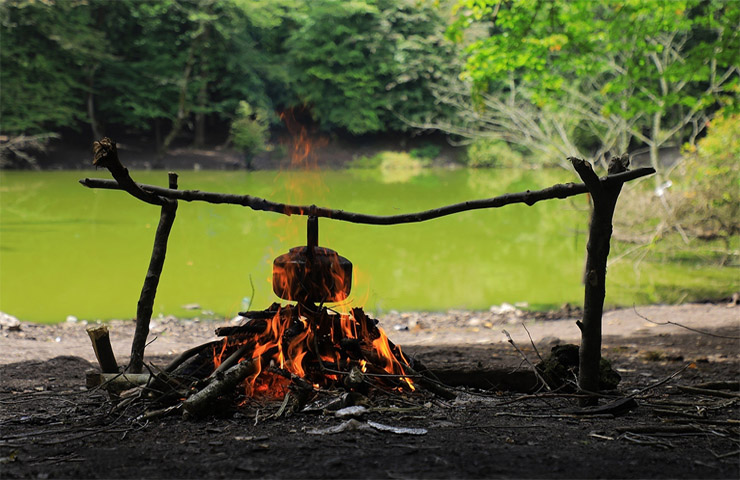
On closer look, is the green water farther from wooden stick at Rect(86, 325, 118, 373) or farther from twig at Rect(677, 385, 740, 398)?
twig at Rect(677, 385, 740, 398)

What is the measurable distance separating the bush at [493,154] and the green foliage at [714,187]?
25.6 metres

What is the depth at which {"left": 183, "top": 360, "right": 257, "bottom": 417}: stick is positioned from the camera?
10.8 feet

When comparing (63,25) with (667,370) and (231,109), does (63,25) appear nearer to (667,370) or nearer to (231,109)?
(231,109)

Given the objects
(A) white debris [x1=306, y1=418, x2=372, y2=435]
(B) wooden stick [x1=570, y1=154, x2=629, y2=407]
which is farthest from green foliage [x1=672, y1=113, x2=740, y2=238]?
(A) white debris [x1=306, y1=418, x2=372, y2=435]

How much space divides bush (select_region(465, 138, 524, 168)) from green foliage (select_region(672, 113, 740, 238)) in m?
25.6

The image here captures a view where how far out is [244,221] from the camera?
16.2 meters

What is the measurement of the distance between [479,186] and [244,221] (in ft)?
37.9

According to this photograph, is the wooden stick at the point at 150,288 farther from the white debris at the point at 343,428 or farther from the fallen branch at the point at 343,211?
the white debris at the point at 343,428

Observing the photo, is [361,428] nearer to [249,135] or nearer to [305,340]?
[305,340]

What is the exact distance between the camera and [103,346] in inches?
159

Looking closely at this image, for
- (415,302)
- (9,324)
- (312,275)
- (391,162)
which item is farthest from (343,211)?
(391,162)

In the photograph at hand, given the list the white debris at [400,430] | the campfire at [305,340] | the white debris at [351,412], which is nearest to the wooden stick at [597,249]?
the campfire at [305,340]

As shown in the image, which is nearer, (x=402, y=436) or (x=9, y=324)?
(x=402, y=436)

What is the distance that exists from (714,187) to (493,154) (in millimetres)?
26480
